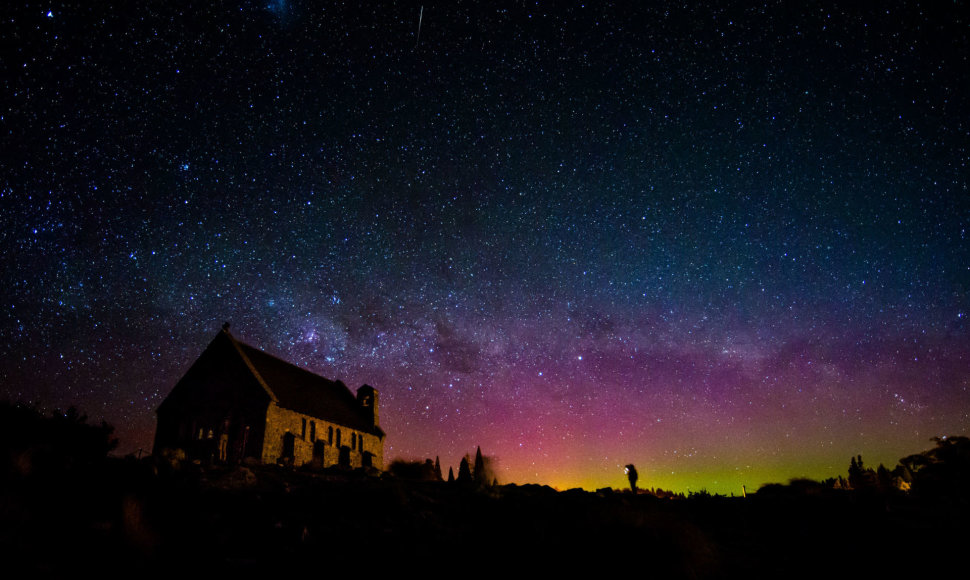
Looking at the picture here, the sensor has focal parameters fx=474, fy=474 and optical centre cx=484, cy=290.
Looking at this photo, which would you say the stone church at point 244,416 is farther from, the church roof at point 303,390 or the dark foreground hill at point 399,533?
the dark foreground hill at point 399,533

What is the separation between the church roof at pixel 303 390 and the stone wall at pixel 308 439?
0.47 metres

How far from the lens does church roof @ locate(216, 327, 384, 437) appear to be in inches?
1312

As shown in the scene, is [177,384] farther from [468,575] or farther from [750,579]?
[750,579]

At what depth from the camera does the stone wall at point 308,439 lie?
3042cm

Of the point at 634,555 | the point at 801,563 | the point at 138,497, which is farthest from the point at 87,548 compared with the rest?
the point at 801,563

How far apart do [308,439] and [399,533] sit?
2378 centimetres

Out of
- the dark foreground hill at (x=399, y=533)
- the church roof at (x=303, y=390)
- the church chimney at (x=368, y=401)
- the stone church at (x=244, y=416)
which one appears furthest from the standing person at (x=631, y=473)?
the church chimney at (x=368, y=401)

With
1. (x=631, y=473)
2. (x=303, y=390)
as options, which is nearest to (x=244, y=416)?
(x=303, y=390)

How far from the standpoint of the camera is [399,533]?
12.7 meters

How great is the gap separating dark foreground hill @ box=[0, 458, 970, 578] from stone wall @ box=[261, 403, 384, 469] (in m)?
14.4

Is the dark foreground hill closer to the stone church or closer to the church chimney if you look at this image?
the stone church

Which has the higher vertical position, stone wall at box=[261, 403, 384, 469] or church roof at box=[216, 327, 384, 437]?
church roof at box=[216, 327, 384, 437]

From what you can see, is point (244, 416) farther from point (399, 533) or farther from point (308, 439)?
point (399, 533)

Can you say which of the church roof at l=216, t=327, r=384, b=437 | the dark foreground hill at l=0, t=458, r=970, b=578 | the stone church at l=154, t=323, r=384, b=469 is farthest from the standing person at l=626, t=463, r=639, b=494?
the church roof at l=216, t=327, r=384, b=437
